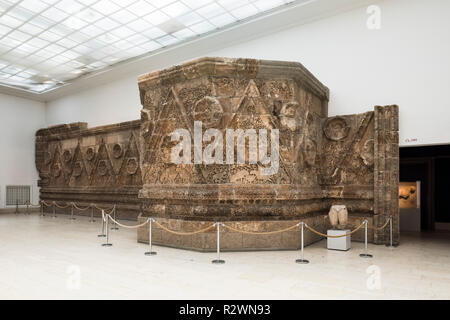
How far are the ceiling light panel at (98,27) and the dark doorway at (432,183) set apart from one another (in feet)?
22.5

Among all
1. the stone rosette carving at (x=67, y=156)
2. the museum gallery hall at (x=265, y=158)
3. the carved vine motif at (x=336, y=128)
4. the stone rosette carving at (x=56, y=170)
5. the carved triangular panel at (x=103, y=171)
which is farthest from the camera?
the stone rosette carving at (x=56, y=170)

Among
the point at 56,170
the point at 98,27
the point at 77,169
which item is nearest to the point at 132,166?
the point at 77,169

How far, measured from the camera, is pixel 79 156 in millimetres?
15000

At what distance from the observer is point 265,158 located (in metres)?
7.45

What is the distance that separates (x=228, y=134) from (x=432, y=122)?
15.6ft

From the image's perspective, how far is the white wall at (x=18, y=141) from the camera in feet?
54.6

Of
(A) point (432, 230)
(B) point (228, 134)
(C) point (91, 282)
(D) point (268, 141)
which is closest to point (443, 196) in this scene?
(A) point (432, 230)

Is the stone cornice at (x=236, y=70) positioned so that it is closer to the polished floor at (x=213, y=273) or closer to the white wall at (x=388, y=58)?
the white wall at (x=388, y=58)

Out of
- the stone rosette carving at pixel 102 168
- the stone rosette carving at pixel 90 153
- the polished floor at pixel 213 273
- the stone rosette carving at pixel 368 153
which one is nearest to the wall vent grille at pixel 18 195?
the stone rosette carving at pixel 90 153

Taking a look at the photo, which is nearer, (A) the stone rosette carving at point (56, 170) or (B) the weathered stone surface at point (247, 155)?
(B) the weathered stone surface at point (247, 155)

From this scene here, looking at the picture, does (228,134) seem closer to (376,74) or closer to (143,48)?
(376,74)

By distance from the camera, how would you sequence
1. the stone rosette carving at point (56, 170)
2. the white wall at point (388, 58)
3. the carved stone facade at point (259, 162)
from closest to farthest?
1. the carved stone facade at point (259, 162)
2. the white wall at point (388, 58)
3. the stone rosette carving at point (56, 170)

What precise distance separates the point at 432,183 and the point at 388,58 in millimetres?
5179

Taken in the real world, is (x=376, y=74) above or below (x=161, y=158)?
above
